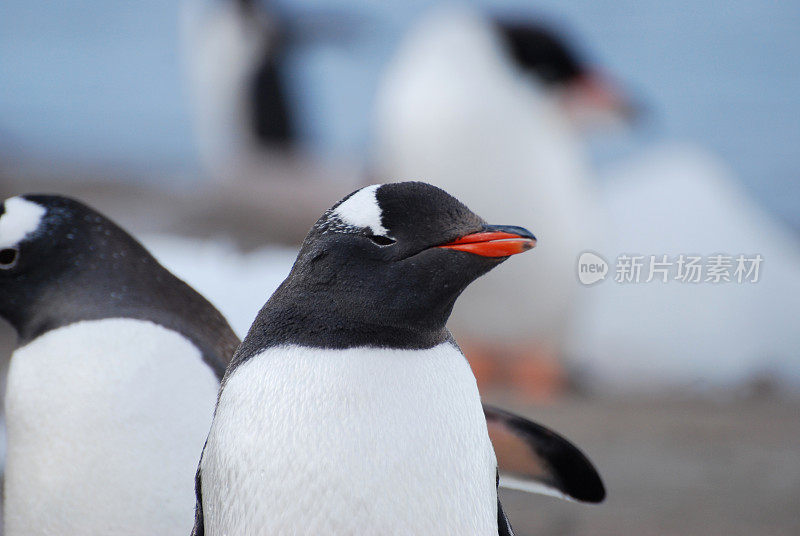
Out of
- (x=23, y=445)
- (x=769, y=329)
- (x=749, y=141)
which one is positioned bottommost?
(x=23, y=445)

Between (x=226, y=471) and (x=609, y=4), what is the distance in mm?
4461

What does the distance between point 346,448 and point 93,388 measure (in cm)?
33

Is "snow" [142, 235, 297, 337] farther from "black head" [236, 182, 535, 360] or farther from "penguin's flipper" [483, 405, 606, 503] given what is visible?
"black head" [236, 182, 535, 360]

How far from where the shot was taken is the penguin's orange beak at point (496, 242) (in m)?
0.67

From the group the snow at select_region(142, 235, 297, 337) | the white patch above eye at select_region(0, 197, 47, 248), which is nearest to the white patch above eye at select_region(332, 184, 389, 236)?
the white patch above eye at select_region(0, 197, 47, 248)

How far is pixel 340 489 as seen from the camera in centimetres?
70

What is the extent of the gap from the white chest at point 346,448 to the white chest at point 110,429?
193mm

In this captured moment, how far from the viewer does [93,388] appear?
91cm

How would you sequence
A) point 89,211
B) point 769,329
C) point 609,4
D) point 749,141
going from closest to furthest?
point 89,211 < point 769,329 < point 749,141 < point 609,4

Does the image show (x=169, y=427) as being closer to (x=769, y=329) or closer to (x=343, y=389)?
(x=343, y=389)

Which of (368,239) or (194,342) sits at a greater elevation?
(368,239)

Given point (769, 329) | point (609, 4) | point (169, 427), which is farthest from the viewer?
point (609, 4)

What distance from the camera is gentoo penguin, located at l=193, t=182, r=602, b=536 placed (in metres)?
0.70

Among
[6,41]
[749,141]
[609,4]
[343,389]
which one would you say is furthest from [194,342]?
[6,41]
